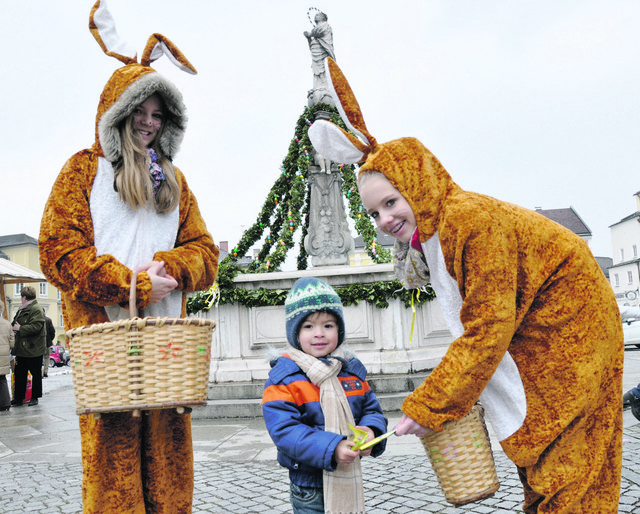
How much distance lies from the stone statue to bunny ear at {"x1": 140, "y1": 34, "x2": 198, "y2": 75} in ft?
21.5

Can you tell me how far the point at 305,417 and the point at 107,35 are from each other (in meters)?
1.85

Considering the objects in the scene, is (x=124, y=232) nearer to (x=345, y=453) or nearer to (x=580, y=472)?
(x=345, y=453)

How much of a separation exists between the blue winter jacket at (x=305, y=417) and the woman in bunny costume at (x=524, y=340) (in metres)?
0.35

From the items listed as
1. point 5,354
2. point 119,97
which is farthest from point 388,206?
point 5,354

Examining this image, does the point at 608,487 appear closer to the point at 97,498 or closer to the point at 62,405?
the point at 97,498

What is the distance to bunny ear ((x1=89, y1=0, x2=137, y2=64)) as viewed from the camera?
253cm

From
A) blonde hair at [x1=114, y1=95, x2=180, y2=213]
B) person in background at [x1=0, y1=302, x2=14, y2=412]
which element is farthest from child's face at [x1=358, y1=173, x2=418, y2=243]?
person in background at [x1=0, y1=302, x2=14, y2=412]

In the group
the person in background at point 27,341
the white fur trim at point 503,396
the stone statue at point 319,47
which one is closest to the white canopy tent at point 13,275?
the person in background at point 27,341

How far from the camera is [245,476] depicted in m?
4.19

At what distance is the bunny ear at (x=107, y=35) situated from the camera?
253 cm

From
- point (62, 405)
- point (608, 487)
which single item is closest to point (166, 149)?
point (608, 487)

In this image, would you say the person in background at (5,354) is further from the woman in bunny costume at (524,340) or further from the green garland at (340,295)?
the woman in bunny costume at (524,340)

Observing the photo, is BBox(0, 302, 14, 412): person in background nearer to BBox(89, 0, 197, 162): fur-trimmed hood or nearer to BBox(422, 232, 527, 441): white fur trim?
BBox(89, 0, 197, 162): fur-trimmed hood

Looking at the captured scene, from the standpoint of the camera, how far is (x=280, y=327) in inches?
289
